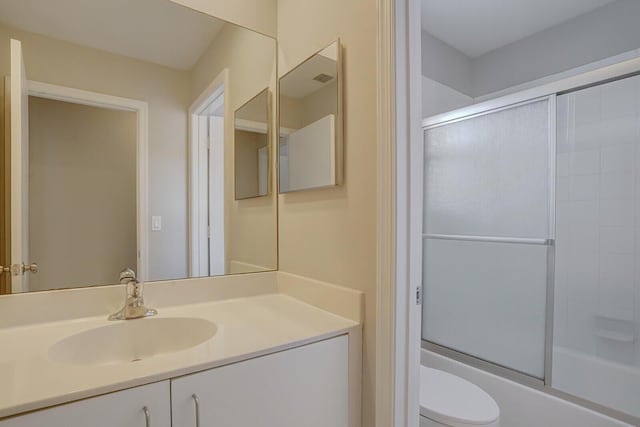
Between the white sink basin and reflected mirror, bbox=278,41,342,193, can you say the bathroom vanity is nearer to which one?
the white sink basin

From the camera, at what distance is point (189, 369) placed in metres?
0.71

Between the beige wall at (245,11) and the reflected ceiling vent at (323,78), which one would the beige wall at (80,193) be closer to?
the beige wall at (245,11)

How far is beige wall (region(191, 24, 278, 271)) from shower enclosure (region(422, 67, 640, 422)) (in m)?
1.33

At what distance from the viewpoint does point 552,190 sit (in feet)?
6.19

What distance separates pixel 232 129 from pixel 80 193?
0.61 meters

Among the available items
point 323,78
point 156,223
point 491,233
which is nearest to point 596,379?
point 491,233

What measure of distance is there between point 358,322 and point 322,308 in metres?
0.19

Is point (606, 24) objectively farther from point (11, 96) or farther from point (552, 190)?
point (11, 96)

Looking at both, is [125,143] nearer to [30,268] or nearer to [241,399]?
[30,268]

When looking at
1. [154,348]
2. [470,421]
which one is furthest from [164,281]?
[470,421]

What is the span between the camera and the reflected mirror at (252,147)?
1.43m

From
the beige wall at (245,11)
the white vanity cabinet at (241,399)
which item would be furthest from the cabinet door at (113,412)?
the beige wall at (245,11)

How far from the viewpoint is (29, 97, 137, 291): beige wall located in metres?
1.03

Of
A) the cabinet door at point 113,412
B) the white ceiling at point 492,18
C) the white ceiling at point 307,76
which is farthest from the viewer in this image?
the white ceiling at point 492,18
